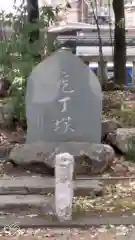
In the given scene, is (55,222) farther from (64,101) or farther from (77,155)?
(64,101)

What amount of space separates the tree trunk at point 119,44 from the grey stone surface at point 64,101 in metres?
5.60

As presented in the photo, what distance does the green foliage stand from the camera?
319 inches

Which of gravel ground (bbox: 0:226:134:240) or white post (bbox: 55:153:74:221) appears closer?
gravel ground (bbox: 0:226:134:240)

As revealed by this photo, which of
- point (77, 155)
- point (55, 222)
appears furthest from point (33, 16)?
point (55, 222)

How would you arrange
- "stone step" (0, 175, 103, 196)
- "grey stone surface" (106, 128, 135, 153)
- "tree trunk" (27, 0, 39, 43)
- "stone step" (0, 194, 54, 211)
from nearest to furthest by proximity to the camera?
"stone step" (0, 194, 54, 211), "stone step" (0, 175, 103, 196), "grey stone surface" (106, 128, 135, 153), "tree trunk" (27, 0, 39, 43)

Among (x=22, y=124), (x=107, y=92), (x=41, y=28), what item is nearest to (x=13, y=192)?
(x=22, y=124)

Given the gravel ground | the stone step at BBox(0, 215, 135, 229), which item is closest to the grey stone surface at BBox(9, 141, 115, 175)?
the stone step at BBox(0, 215, 135, 229)

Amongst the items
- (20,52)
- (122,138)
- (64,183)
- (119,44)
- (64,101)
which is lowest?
(122,138)

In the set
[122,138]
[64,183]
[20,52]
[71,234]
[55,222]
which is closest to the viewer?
[71,234]

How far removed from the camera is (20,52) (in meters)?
8.17

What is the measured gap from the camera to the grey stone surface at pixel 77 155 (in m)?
6.36

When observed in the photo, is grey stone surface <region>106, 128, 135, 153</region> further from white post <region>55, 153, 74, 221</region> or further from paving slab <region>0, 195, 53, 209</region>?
white post <region>55, 153, 74, 221</region>

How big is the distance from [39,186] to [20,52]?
3.19 metres

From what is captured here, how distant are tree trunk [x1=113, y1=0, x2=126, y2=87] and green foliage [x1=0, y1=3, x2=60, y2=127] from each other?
3560 mm
